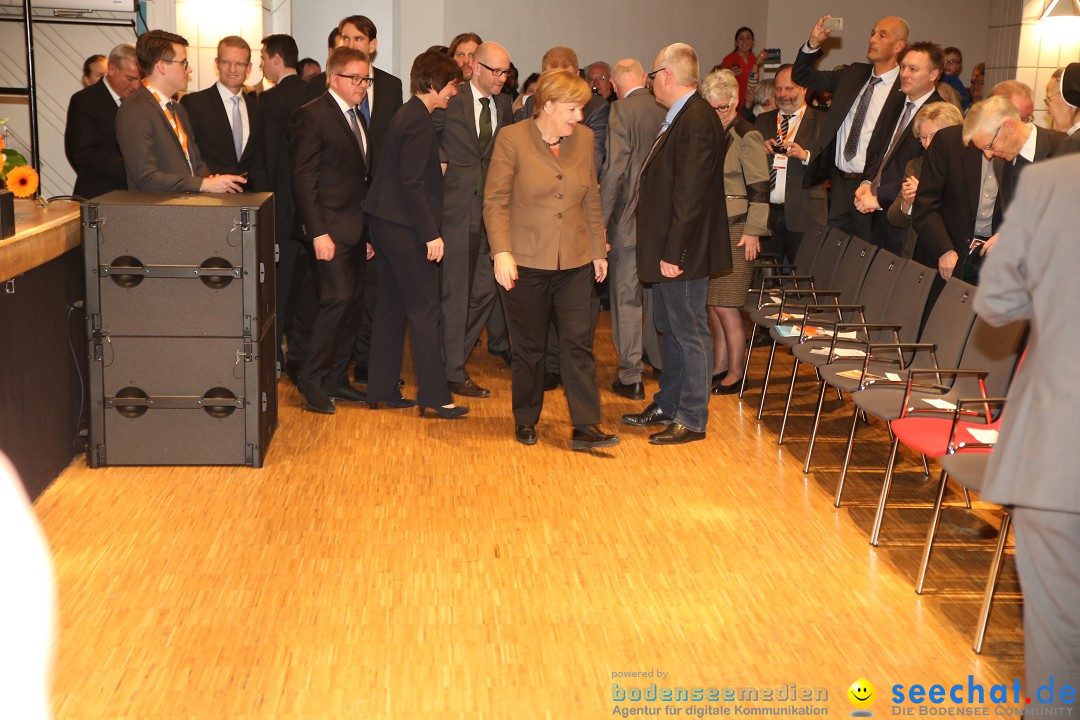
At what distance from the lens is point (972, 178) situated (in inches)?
216

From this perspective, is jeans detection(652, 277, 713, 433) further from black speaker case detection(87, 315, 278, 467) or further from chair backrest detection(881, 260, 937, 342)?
black speaker case detection(87, 315, 278, 467)

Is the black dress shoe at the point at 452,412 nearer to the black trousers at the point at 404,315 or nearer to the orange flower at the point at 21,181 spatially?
the black trousers at the point at 404,315

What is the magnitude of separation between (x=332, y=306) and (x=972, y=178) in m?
3.17

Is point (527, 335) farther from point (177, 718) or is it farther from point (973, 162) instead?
point (177, 718)

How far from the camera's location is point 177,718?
302 centimetres

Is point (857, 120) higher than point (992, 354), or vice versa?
point (857, 120)

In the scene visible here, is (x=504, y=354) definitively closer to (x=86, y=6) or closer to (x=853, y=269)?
(x=853, y=269)

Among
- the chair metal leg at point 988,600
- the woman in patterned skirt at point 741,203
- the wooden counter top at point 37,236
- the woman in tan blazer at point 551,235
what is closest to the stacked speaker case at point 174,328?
the wooden counter top at point 37,236

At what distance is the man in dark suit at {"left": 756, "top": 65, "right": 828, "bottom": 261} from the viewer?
7.46m

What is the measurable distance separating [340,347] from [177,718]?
11.2 ft

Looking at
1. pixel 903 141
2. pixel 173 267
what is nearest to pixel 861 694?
pixel 173 267

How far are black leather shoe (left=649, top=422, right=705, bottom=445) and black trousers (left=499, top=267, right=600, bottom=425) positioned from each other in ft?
1.21

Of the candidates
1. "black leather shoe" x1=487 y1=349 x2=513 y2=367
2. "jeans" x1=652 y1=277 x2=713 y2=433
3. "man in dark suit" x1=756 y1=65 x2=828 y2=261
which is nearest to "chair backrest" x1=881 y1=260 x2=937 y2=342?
"jeans" x1=652 y1=277 x2=713 y2=433

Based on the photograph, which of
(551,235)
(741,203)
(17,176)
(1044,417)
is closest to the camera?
(1044,417)
